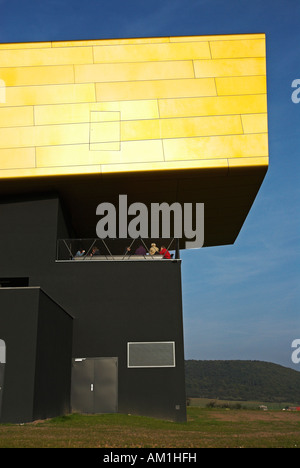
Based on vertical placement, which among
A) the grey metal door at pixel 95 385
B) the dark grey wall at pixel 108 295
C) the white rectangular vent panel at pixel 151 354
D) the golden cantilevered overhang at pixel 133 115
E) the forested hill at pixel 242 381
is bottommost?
the forested hill at pixel 242 381

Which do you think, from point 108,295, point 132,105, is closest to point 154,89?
point 132,105

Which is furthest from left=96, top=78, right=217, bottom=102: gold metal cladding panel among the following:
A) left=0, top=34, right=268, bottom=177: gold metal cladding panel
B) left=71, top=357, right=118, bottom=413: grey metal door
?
left=71, top=357, right=118, bottom=413: grey metal door

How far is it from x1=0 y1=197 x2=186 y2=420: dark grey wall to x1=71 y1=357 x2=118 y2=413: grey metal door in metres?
0.27

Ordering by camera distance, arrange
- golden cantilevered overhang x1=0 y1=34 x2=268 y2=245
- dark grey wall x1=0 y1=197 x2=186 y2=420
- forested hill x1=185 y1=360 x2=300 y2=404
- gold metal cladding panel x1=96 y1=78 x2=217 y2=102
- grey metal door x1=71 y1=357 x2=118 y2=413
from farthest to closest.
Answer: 1. forested hill x1=185 y1=360 x2=300 y2=404
2. gold metal cladding panel x1=96 y1=78 x2=217 y2=102
3. golden cantilevered overhang x1=0 y1=34 x2=268 y2=245
4. dark grey wall x1=0 y1=197 x2=186 y2=420
5. grey metal door x1=71 y1=357 x2=118 y2=413

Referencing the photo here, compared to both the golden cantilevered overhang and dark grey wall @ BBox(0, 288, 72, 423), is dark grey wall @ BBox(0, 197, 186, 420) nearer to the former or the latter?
the golden cantilevered overhang

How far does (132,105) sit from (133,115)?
0.45 metres

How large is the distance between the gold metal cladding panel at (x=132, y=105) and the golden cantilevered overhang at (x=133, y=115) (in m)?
0.04

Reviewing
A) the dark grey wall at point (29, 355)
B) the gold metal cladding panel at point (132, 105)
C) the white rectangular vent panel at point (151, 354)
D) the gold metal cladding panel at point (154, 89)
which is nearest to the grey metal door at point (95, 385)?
the white rectangular vent panel at point (151, 354)

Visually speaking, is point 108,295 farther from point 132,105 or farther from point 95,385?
point 132,105

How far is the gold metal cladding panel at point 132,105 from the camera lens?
1994 cm

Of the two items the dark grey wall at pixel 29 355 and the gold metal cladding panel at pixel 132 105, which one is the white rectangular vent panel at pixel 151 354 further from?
the gold metal cladding panel at pixel 132 105

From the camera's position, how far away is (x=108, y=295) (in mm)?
20125

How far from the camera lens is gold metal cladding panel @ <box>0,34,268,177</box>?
19.9 m

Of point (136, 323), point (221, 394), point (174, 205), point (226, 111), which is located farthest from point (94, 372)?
→ point (221, 394)
